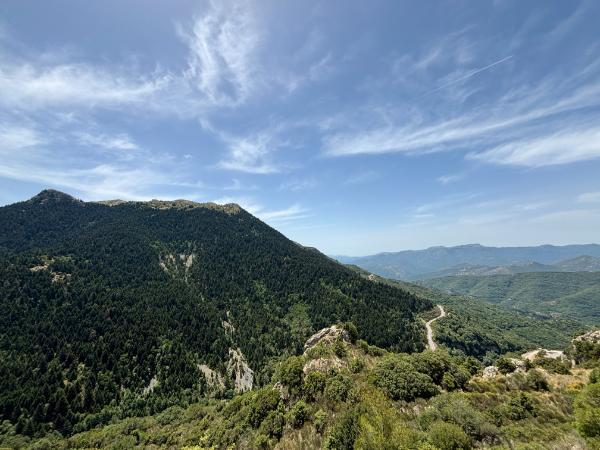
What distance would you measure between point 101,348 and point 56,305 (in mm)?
48977

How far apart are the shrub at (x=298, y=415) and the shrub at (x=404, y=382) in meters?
14.4

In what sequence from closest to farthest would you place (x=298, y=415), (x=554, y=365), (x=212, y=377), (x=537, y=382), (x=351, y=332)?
(x=298, y=415)
(x=537, y=382)
(x=554, y=365)
(x=351, y=332)
(x=212, y=377)

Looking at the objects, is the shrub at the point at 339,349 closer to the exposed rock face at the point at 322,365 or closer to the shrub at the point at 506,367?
the exposed rock face at the point at 322,365

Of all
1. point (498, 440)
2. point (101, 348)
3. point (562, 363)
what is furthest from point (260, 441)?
point (101, 348)

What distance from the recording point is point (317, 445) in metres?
46.5

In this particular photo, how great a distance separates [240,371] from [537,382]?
4549 inches

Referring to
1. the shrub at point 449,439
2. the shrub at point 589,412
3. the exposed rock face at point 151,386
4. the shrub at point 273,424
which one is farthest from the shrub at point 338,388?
the exposed rock face at point 151,386

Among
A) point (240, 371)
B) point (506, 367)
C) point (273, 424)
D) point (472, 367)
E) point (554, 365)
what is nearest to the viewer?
point (273, 424)

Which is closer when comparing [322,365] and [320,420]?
[320,420]

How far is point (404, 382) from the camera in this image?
54.3m

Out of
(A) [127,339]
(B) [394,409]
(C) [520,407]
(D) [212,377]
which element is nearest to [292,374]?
(B) [394,409]

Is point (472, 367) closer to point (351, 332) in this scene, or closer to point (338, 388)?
point (351, 332)

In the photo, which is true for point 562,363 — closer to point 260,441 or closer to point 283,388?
point 283,388

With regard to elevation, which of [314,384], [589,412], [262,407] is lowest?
[262,407]
